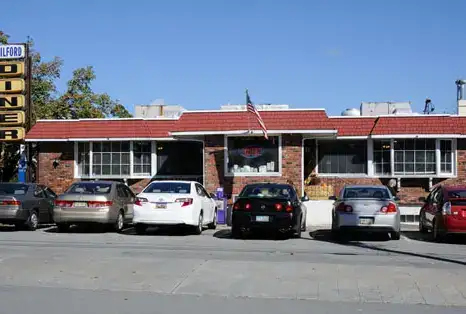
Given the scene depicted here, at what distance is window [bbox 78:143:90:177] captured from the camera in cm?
2581

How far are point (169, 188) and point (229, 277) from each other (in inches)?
288

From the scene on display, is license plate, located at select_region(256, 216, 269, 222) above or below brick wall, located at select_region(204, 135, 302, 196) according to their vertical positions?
below

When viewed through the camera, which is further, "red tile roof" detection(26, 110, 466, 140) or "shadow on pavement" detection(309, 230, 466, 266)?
"red tile roof" detection(26, 110, 466, 140)

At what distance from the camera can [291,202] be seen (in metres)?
15.5

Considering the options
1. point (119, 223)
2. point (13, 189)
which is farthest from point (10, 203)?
point (119, 223)

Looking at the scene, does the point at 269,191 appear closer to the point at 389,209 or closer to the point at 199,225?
the point at 199,225

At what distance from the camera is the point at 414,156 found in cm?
2372

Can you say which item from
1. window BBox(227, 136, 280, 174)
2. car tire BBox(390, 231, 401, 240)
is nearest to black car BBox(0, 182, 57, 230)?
window BBox(227, 136, 280, 174)

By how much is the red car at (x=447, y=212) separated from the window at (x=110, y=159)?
13.4 metres

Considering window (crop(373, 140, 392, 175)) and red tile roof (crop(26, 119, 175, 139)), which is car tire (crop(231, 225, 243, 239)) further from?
window (crop(373, 140, 392, 175))

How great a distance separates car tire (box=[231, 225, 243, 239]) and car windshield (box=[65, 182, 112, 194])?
3.88 meters

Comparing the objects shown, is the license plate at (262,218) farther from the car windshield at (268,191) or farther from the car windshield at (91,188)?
the car windshield at (91,188)

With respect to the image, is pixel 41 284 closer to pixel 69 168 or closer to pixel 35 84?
pixel 69 168

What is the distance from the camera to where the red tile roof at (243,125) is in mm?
22406
